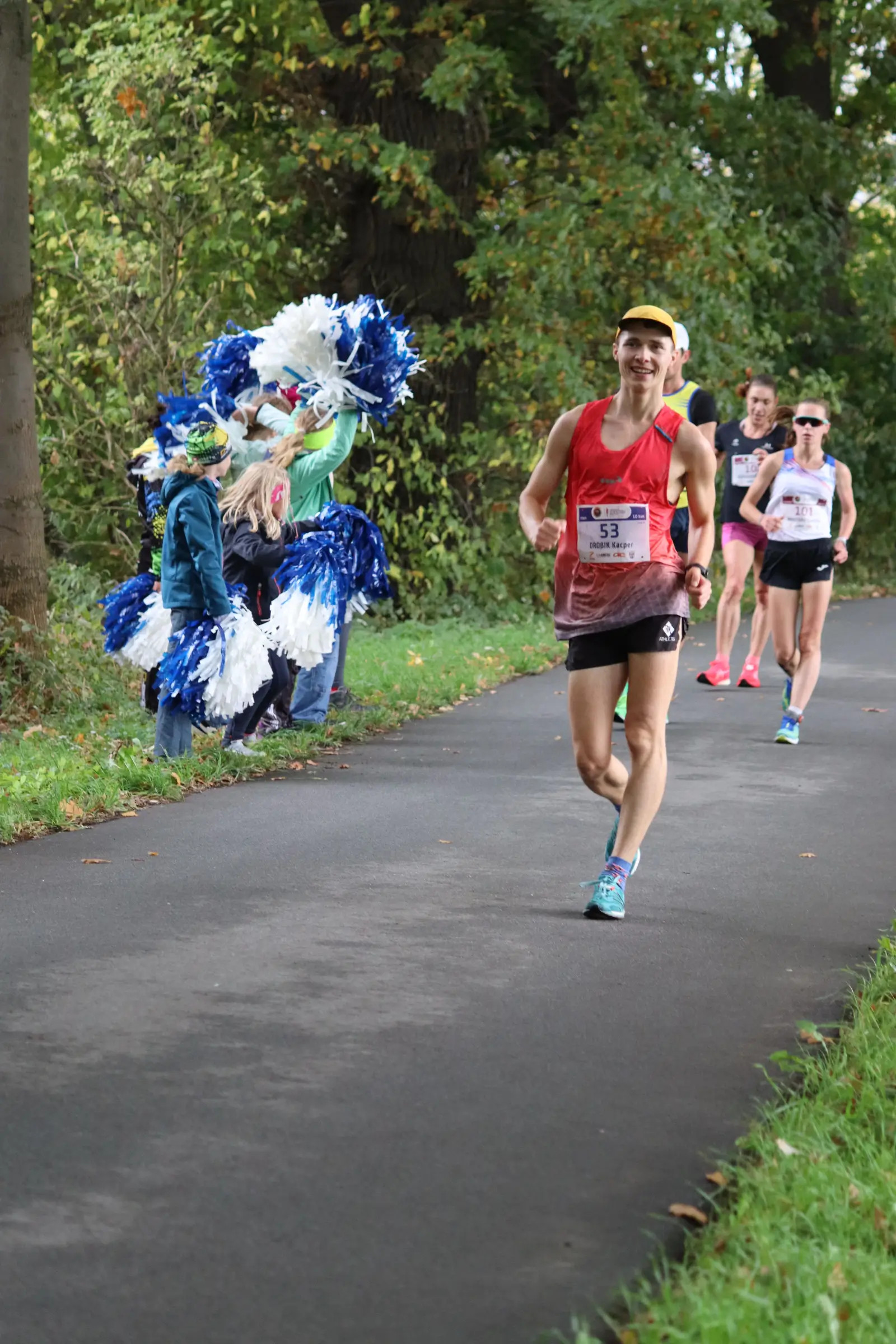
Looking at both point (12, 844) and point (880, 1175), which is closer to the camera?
point (880, 1175)

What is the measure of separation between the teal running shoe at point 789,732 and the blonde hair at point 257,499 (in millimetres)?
3412

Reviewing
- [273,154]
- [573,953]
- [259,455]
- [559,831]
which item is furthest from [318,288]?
[573,953]

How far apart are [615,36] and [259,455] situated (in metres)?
10.7

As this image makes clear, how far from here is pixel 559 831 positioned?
8.72 meters

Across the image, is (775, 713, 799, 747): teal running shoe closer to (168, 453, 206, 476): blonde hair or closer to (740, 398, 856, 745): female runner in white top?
(740, 398, 856, 745): female runner in white top

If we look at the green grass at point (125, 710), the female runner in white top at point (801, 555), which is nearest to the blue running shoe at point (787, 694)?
the female runner in white top at point (801, 555)

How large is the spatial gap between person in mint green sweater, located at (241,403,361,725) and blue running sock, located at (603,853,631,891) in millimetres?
4925

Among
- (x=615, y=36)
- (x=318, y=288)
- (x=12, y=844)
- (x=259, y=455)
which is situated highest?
(x=615, y=36)

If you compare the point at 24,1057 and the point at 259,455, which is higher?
the point at 259,455

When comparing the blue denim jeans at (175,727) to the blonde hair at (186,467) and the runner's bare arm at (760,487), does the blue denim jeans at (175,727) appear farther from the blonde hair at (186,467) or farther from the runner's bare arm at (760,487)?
the runner's bare arm at (760,487)

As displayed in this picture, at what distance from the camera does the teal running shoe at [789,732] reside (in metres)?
11.8

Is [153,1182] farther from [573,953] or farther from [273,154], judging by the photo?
[273,154]

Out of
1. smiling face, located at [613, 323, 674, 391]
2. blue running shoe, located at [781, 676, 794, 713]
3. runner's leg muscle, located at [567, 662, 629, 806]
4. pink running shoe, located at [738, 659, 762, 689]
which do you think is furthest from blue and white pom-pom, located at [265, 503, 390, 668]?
smiling face, located at [613, 323, 674, 391]

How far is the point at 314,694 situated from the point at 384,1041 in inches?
260
